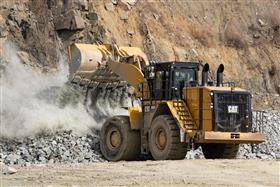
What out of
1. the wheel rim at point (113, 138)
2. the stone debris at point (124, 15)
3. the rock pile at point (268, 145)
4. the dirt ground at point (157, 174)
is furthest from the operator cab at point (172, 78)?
the stone debris at point (124, 15)

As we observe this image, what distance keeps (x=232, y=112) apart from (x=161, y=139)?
1.80m

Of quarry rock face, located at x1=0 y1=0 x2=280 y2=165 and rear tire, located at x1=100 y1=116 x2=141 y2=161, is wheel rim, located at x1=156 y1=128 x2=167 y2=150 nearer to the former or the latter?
rear tire, located at x1=100 y1=116 x2=141 y2=161

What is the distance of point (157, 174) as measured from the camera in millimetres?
13477

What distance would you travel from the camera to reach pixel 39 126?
20016mm

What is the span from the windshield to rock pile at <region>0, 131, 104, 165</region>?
3.01 metres

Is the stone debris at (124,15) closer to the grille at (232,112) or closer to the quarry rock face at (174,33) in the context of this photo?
the quarry rock face at (174,33)

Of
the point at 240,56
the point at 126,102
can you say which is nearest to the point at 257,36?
the point at 240,56

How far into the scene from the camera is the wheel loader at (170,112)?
1712 cm

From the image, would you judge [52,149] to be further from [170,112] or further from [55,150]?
[170,112]

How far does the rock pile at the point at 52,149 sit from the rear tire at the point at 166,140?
2057 millimetres

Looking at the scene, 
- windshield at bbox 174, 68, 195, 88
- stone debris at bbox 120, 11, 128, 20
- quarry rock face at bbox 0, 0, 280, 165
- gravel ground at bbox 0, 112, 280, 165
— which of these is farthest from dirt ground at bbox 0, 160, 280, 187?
stone debris at bbox 120, 11, 128, 20

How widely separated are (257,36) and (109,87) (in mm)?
14700

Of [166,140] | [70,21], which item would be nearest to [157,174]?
[166,140]

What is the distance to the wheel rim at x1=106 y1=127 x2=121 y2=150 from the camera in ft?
62.7
